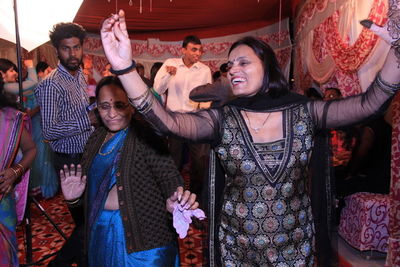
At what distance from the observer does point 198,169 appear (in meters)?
4.81

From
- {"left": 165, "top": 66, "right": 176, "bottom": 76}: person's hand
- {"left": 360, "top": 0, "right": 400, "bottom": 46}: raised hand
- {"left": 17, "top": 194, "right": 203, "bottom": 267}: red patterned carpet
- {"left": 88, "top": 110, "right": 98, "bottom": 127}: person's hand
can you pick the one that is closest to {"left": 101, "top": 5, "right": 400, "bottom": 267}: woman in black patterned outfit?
{"left": 360, "top": 0, "right": 400, "bottom": 46}: raised hand

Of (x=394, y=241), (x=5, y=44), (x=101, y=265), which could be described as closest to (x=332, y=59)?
(x=394, y=241)

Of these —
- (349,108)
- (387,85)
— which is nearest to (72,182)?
(349,108)

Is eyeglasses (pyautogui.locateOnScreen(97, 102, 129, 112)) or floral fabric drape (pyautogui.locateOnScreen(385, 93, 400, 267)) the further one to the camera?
floral fabric drape (pyautogui.locateOnScreen(385, 93, 400, 267))

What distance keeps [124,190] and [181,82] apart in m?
3.14

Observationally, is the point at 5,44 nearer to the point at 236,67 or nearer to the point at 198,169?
the point at 198,169

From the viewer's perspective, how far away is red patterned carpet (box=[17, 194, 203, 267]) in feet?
10.9

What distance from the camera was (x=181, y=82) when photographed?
480cm

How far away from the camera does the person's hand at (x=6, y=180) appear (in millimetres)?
2184

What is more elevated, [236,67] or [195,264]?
[236,67]

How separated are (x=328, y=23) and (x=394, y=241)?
3.60 meters

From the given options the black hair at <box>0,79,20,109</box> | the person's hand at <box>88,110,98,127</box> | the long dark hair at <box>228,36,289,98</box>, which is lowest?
the person's hand at <box>88,110,98,127</box>

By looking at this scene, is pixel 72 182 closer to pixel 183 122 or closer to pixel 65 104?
pixel 183 122

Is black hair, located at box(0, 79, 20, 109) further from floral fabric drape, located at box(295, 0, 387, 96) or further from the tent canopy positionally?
the tent canopy
